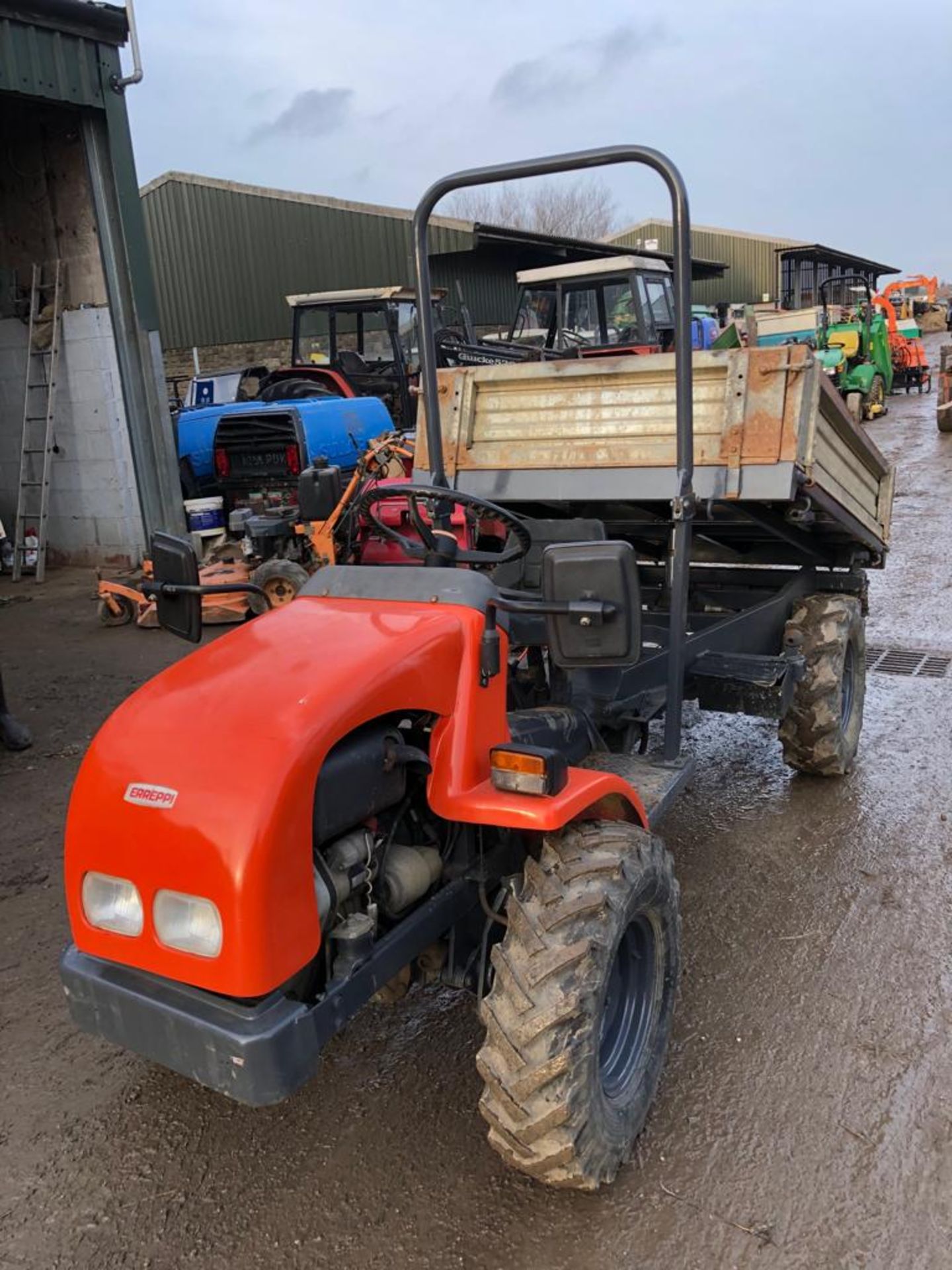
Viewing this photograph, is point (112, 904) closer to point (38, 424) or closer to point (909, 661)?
point (909, 661)

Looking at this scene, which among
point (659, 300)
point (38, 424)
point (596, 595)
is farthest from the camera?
point (659, 300)

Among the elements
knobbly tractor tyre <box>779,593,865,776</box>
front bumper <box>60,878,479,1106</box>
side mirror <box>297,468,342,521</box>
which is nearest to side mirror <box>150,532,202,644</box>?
side mirror <box>297,468,342,521</box>

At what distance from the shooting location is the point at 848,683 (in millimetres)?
4648

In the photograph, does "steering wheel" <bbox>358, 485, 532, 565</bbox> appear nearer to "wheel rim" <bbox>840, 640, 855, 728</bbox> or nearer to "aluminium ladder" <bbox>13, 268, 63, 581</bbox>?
"wheel rim" <bbox>840, 640, 855, 728</bbox>

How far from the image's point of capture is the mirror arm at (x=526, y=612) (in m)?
2.16

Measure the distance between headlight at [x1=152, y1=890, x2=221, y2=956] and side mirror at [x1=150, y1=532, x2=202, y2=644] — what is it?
0.74 m

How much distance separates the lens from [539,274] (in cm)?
1263

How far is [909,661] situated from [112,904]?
16.8 ft

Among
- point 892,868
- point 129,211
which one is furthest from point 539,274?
point 892,868

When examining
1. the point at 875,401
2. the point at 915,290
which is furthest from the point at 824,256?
the point at 875,401

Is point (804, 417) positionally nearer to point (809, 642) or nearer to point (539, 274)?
point (809, 642)

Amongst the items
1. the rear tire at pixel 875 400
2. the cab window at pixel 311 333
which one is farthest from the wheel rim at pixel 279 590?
the rear tire at pixel 875 400

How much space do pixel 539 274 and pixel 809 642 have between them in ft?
31.2

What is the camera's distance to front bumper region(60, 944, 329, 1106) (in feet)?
6.00
